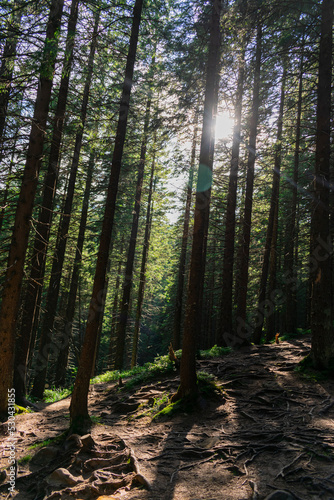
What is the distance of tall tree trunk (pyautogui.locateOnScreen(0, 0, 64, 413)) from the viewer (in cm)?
820

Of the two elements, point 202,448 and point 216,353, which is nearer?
point 202,448

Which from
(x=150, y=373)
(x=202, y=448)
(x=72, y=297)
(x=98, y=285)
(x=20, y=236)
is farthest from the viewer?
(x=72, y=297)

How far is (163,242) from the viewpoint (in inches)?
1056

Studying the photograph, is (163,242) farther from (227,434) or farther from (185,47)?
(227,434)

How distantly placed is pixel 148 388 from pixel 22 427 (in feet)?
12.0

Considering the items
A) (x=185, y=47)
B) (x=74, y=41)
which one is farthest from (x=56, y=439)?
(x=185, y=47)

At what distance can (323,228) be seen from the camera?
8844 mm

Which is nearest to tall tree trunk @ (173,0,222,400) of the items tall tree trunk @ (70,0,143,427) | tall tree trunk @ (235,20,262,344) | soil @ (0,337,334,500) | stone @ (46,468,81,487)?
soil @ (0,337,334,500)

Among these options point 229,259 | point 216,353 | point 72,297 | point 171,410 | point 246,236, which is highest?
point 246,236

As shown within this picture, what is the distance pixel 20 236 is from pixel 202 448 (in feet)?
22.5

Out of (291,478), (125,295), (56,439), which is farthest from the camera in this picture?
(125,295)

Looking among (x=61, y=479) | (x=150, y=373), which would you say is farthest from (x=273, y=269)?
(x=61, y=479)

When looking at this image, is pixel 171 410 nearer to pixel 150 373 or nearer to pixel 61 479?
pixel 61 479

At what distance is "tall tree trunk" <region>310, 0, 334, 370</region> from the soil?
999 millimetres
